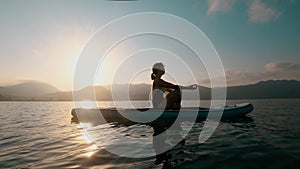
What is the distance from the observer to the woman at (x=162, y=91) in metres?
13.5

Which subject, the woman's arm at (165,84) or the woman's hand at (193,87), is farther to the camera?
the woman's hand at (193,87)

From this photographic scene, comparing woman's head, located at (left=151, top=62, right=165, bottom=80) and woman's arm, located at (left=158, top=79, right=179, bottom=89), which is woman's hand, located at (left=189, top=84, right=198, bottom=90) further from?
woman's head, located at (left=151, top=62, right=165, bottom=80)

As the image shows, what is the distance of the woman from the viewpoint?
44.3 feet

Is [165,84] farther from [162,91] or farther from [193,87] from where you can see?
[193,87]

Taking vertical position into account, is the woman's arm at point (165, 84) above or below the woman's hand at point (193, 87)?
above

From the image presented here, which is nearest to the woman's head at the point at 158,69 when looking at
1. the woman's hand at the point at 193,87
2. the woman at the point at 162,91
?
the woman at the point at 162,91

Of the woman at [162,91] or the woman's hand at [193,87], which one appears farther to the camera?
the woman's hand at [193,87]

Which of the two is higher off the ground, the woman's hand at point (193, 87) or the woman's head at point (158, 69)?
the woman's head at point (158, 69)

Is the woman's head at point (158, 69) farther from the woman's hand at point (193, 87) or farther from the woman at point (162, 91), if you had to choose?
the woman's hand at point (193, 87)

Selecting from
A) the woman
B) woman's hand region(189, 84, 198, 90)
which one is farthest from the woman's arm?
woman's hand region(189, 84, 198, 90)

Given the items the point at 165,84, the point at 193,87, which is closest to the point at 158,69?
the point at 165,84

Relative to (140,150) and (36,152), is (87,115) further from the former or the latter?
(140,150)

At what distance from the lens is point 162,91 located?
14008 millimetres

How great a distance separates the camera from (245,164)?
210 inches
